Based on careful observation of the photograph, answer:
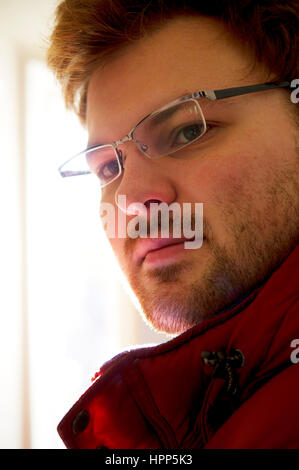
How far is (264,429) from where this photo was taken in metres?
0.44

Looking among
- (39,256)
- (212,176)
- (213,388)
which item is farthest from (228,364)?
(39,256)

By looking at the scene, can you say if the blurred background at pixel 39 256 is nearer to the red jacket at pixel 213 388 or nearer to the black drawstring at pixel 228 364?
the red jacket at pixel 213 388

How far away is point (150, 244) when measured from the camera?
801mm

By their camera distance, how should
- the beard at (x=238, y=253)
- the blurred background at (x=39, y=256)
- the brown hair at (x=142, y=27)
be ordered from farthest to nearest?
the blurred background at (x=39, y=256), the brown hair at (x=142, y=27), the beard at (x=238, y=253)

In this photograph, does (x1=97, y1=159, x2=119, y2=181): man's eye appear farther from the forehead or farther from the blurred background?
the blurred background

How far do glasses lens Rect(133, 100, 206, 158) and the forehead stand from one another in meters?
0.04

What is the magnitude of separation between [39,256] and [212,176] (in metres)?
1.42

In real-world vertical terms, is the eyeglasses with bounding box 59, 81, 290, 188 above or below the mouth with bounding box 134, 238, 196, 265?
above

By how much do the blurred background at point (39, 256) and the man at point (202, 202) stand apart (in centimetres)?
103

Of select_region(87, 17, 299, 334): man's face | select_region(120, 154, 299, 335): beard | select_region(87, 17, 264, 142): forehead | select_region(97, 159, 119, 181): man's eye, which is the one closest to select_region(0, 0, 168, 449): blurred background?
select_region(97, 159, 119, 181): man's eye

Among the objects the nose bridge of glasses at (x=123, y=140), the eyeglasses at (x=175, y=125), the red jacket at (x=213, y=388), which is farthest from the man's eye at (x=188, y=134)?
Result: the red jacket at (x=213, y=388)

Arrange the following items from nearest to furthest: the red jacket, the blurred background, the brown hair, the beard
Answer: the red jacket
the beard
the brown hair
the blurred background

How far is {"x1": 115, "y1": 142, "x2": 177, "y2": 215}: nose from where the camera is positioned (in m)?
0.76

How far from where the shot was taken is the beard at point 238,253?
27.6 inches
